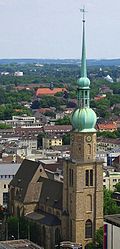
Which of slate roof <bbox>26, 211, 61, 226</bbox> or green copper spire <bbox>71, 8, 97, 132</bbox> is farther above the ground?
green copper spire <bbox>71, 8, 97, 132</bbox>

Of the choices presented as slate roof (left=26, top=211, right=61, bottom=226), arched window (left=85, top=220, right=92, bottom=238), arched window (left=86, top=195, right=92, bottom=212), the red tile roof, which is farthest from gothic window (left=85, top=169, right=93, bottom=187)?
the red tile roof

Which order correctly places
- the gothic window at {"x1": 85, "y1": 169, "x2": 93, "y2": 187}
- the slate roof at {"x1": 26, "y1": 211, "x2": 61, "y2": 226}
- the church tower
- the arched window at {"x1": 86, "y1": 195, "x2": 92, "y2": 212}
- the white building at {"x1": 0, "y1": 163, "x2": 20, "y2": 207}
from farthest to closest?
the white building at {"x1": 0, "y1": 163, "x2": 20, "y2": 207}
the slate roof at {"x1": 26, "y1": 211, "x2": 61, "y2": 226}
the arched window at {"x1": 86, "y1": 195, "x2": 92, "y2": 212}
the gothic window at {"x1": 85, "y1": 169, "x2": 93, "y2": 187}
the church tower

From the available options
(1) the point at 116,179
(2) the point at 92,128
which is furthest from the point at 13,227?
(1) the point at 116,179

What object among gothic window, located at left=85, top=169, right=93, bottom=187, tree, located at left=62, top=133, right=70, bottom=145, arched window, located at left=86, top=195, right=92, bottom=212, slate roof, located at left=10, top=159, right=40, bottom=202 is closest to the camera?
gothic window, located at left=85, top=169, right=93, bottom=187

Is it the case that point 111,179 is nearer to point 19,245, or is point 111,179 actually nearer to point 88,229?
point 88,229

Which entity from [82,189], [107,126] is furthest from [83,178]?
[107,126]

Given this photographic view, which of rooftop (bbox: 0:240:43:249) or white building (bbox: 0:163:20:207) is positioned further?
white building (bbox: 0:163:20:207)

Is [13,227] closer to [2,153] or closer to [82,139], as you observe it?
[82,139]

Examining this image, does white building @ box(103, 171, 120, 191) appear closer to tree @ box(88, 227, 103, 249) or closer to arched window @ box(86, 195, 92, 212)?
arched window @ box(86, 195, 92, 212)
